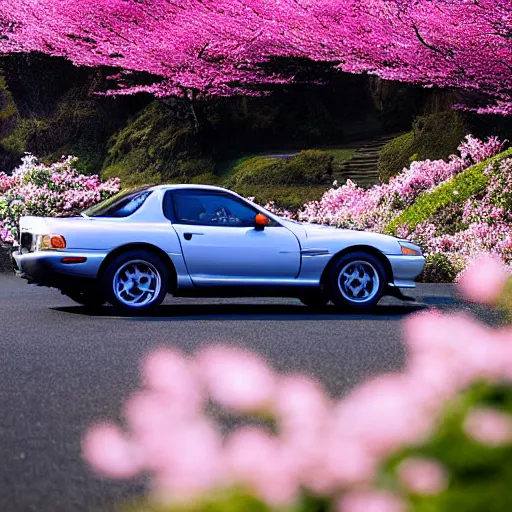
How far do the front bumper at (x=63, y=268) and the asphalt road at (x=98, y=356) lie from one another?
1.41 feet

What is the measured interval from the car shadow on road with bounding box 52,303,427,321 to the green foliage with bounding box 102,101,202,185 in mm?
15231

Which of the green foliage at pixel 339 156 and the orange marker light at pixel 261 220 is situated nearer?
the orange marker light at pixel 261 220

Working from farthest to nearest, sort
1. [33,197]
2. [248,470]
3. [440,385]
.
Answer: [33,197]
[440,385]
[248,470]

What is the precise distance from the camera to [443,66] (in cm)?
2267

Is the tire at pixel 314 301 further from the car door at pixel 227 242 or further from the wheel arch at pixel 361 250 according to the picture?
the car door at pixel 227 242

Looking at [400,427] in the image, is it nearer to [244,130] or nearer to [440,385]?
[440,385]

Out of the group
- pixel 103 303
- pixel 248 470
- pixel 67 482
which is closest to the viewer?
pixel 248 470

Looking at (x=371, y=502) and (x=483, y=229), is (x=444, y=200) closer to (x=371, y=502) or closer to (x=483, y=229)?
(x=483, y=229)

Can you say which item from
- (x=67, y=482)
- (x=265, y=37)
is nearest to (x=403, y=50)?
(x=265, y=37)

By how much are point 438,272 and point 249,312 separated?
18.4ft

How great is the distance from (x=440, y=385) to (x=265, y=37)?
2522 centimetres

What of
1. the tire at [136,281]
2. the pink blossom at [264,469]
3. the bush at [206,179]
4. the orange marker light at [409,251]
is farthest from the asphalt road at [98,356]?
the bush at [206,179]

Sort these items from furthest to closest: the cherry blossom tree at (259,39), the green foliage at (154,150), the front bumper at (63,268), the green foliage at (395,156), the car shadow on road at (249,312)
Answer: the green foliage at (154,150), the green foliage at (395,156), the cherry blossom tree at (259,39), the car shadow on road at (249,312), the front bumper at (63,268)

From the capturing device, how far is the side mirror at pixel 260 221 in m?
12.1
